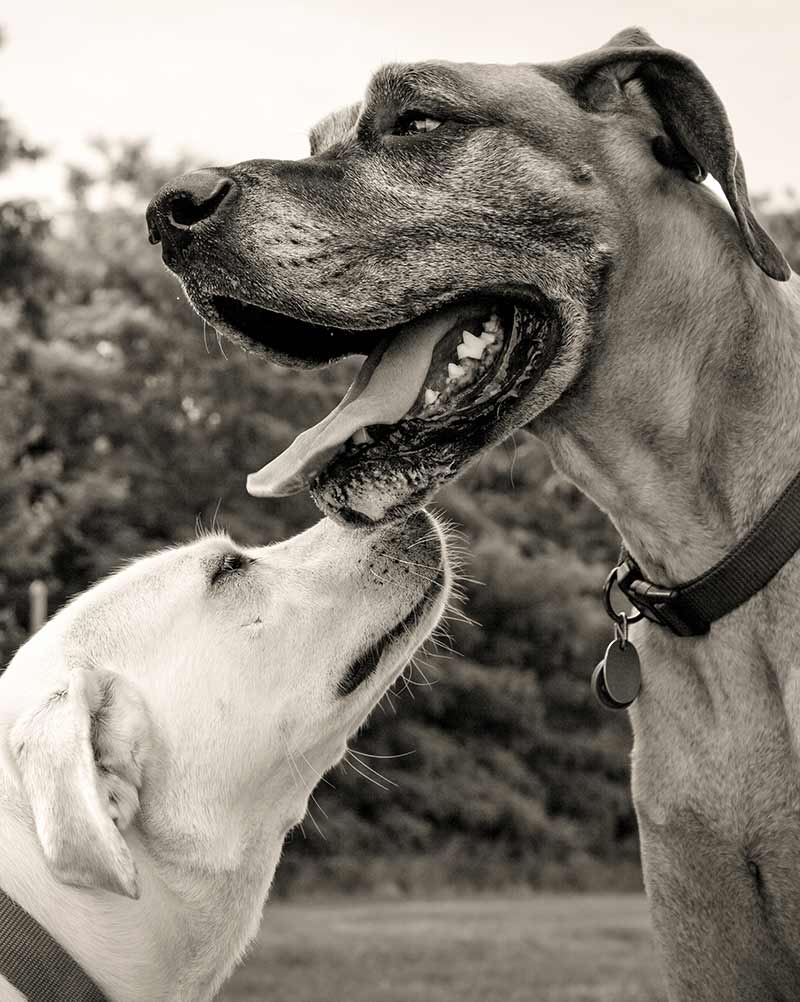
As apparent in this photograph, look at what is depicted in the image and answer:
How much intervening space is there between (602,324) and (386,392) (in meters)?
0.55

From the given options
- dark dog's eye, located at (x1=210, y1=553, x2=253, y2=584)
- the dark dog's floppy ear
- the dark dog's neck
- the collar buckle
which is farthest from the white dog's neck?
the dark dog's floppy ear

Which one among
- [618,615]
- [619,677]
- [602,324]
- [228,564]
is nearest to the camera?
[602,324]

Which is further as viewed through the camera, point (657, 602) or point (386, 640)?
point (386, 640)

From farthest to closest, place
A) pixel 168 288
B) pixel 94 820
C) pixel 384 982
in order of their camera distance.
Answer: pixel 168 288, pixel 384 982, pixel 94 820

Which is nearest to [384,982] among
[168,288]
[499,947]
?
[499,947]

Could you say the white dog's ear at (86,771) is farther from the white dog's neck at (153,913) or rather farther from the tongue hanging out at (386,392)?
the tongue hanging out at (386,392)

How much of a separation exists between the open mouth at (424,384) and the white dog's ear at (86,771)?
26.7 inches

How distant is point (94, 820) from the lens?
9.82 ft

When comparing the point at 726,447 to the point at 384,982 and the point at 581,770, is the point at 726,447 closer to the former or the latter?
the point at 384,982

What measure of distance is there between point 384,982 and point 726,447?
25.3 feet

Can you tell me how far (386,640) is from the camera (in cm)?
392

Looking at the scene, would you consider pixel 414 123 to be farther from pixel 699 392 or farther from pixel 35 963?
pixel 35 963

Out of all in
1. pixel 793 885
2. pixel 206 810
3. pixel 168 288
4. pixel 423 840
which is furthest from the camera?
pixel 168 288

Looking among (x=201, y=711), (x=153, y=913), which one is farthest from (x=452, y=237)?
(x=153, y=913)
